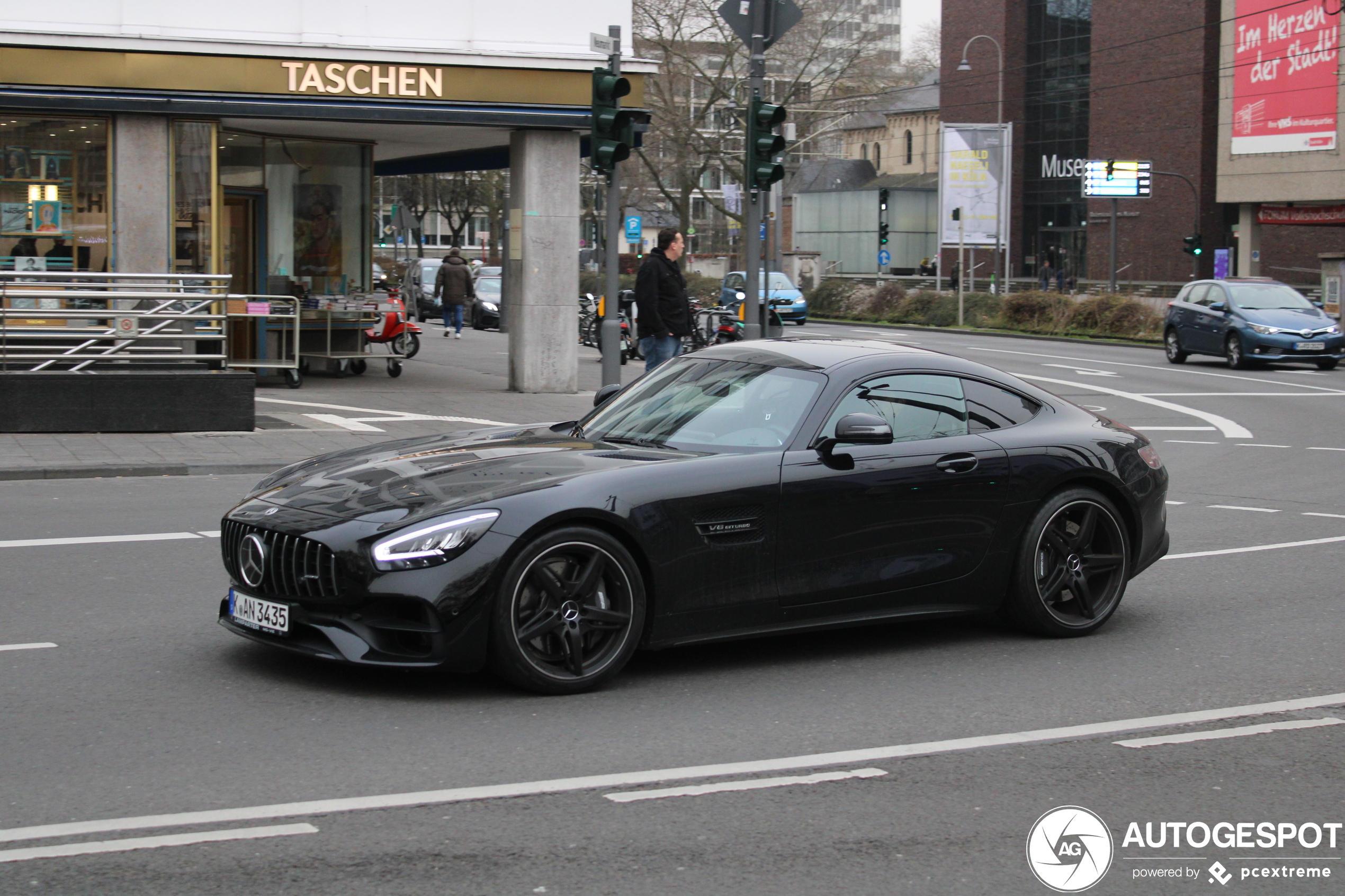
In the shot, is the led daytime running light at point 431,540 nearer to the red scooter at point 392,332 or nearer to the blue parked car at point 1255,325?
the red scooter at point 392,332

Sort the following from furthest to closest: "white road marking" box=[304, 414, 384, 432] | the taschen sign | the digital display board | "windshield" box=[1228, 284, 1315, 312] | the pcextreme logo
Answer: the digital display board, the taschen sign, "windshield" box=[1228, 284, 1315, 312], "white road marking" box=[304, 414, 384, 432], the pcextreme logo

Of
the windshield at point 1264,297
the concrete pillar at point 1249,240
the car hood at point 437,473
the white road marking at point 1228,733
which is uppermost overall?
→ the concrete pillar at point 1249,240

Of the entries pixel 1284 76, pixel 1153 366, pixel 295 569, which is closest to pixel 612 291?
pixel 295 569

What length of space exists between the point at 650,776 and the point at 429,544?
1.24m

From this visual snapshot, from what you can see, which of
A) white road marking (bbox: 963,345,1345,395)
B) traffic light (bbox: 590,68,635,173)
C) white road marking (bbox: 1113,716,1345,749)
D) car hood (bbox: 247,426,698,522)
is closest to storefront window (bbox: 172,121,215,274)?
traffic light (bbox: 590,68,635,173)

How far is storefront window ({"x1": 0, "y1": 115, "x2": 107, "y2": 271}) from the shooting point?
1775 cm

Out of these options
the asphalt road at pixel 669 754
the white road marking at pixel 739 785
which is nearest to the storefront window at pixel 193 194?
the asphalt road at pixel 669 754

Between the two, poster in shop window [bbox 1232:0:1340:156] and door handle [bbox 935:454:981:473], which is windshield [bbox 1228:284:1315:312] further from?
door handle [bbox 935:454:981:473]

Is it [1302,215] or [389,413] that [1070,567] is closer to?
[389,413]

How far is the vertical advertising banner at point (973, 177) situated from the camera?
5175 centimetres

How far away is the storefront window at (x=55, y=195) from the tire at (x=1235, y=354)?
20.7 metres

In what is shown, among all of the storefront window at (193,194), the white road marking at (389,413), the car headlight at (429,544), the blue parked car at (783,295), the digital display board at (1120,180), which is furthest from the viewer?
the digital display board at (1120,180)

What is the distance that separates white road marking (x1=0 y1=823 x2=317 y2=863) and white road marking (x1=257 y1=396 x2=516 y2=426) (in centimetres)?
1111

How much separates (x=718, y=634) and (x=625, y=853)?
2010 mm
